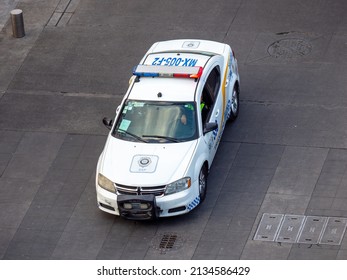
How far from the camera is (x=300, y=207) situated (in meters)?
20.7

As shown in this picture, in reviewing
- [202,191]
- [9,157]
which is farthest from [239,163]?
[9,157]

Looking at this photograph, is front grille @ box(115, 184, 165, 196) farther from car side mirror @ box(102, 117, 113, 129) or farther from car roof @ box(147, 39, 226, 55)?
car roof @ box(147, 39, 226, 55)

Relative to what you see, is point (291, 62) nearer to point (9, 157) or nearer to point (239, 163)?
point (239, 163)

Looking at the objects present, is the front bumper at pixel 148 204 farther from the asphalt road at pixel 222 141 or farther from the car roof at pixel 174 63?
the car roof at pixel 174 63

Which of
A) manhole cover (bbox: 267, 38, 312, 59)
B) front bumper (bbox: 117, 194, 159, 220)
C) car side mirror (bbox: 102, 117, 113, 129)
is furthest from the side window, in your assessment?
manhole cover (bbox: 267, 38, 312, 59)

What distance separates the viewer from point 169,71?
21.8 meters

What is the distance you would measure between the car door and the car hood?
0.74 metres

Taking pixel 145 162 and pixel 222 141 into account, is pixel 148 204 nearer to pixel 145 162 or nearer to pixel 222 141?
pixel 145 162

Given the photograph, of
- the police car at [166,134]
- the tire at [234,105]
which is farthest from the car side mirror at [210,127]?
the tire at [234,105]

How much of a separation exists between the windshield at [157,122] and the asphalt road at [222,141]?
1.21 metres

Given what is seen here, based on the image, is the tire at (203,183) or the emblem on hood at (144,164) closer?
the emblem on hood at (144,164)

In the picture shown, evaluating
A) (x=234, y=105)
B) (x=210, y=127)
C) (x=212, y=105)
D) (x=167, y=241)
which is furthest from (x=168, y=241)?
(x=234, y=105)

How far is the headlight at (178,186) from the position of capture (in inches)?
793

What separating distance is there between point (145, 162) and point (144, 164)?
5 cm
